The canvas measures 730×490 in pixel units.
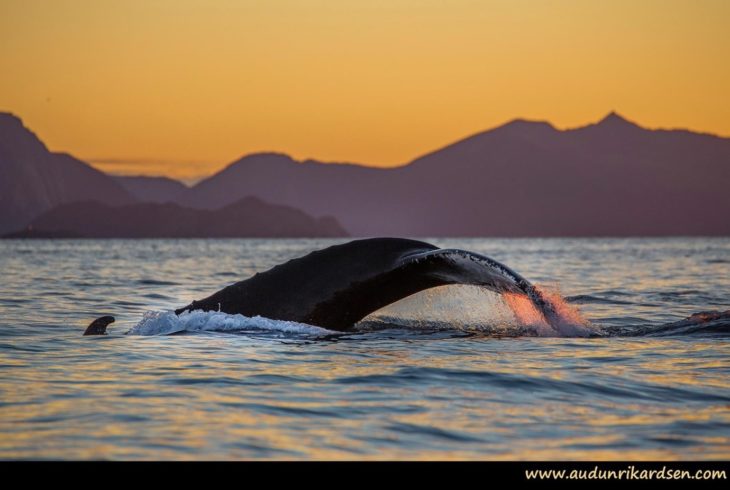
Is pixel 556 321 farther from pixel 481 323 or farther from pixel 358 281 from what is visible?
pixel 358 281

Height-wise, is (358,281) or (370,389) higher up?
(358,281)

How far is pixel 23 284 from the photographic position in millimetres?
26094

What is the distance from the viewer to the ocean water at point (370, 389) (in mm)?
6172

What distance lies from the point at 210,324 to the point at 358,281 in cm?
234

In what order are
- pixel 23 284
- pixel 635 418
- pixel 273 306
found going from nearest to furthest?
1. pixel 635 418
2. pixel 273 306
3. pixel 23 284

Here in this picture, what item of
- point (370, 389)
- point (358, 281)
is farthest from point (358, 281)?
point (370, 389)

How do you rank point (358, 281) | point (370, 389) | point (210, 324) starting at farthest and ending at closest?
point (210, 324) → point (358, 281) → point (370, 389)

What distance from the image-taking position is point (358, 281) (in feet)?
31.4

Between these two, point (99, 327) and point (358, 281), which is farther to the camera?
point (99, 327)

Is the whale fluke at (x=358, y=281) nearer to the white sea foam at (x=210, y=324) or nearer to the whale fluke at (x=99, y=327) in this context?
the white sea foam at (x=210, y=324)

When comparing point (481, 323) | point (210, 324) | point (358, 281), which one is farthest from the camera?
point (481, 323)
